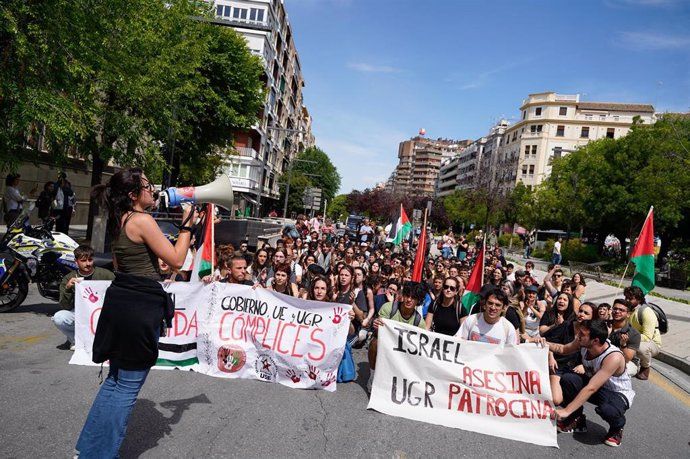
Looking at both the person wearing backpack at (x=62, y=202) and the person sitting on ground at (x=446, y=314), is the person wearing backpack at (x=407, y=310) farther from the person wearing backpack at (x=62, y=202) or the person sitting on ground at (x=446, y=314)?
the person wearing backpack at (x=62, y=202)

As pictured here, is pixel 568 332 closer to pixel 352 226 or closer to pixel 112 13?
pixel 112 13

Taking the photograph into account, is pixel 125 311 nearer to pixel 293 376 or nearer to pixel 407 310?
pixel 293 376

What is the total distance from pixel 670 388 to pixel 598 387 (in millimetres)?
3621

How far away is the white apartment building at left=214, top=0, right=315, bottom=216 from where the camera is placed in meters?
51.2

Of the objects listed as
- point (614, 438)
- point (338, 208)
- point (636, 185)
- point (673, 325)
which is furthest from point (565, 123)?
point (614, 438)

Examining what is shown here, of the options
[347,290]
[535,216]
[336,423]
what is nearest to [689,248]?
[535,216]

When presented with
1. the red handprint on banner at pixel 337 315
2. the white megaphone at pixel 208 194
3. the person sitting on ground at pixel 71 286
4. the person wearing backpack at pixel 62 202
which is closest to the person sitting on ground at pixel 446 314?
the red handprint on banner at pixel 337 315

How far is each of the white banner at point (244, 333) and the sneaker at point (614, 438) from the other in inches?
108

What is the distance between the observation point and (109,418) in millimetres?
→ 3475

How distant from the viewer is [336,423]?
5.11 meters

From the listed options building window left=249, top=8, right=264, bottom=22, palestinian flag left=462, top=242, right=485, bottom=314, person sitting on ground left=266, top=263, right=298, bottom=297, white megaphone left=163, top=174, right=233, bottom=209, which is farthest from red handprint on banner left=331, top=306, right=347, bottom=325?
building window left=249, top=8, right=264, bottom=22

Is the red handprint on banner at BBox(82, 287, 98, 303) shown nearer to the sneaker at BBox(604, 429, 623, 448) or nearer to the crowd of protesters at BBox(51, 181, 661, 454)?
the crowd of protesters at BBox(51, 181, 661, 454)

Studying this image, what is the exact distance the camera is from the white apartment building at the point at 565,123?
89.6m

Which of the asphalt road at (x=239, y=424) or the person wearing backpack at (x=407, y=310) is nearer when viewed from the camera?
the asphalt road at (x=239, y=424)
